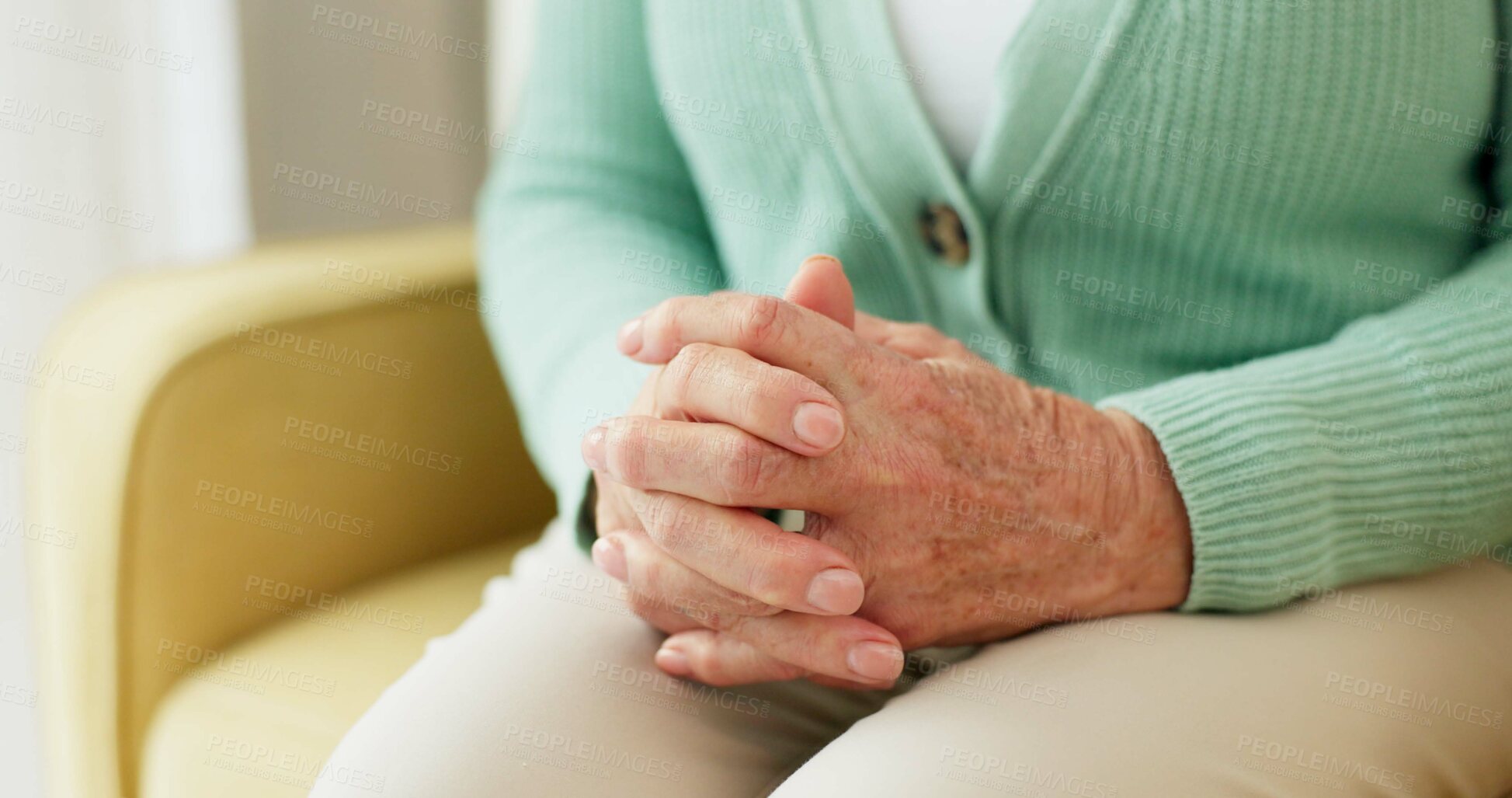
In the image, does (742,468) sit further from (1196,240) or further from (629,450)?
(1196,240)

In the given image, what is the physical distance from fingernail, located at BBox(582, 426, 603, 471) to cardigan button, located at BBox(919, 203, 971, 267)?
23 cm

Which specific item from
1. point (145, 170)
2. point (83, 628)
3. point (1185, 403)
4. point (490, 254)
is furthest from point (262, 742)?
point (145, 170)

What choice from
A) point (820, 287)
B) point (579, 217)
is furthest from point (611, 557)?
point (579, 217)

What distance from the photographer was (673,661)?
0.58 m

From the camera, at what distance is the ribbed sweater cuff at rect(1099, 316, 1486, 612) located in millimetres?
542

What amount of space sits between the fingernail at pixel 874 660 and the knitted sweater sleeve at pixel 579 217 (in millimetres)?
259

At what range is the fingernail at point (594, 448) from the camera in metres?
0.56

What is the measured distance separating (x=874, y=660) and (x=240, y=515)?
1.61 ft

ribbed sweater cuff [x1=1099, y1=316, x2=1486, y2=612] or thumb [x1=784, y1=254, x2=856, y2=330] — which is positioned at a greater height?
thumb [x1=784, y1=254, x2=856, y2=330]

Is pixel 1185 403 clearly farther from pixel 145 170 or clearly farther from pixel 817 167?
pixel 145 170

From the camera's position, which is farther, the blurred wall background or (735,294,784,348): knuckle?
the blurred wall background

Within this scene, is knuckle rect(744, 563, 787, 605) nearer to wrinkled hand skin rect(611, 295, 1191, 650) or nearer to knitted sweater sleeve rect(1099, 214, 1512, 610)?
wrinkled hand skin rect(611, 295, 1191, 650)

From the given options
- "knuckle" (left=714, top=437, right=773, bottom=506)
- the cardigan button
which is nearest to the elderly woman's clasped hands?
"knuckle" (left=714, top=437, right=773, bottom=506)

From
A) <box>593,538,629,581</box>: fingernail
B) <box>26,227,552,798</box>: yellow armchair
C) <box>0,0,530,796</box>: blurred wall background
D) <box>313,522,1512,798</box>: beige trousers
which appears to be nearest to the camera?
<box>313,522,1512,798</box>: beige trousers
